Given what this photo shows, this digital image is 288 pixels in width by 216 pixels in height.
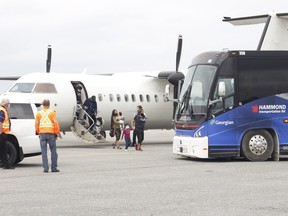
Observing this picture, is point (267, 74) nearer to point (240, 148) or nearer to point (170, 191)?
point (240, 148)

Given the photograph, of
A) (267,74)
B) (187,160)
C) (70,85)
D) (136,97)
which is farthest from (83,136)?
(267,74)

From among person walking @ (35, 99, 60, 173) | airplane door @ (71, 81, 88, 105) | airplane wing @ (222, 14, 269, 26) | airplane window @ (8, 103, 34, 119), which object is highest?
airplane wing @ (222, 14, 269, 26)

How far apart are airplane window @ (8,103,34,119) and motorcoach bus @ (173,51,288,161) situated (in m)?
4.39

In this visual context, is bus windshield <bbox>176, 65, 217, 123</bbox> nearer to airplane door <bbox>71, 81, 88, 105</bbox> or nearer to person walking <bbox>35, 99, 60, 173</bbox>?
person walking <bbox>35, 99, 60, 173</bbox>

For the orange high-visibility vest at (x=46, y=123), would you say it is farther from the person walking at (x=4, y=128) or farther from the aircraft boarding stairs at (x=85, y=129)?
the aircraft boarding stairs at (x=85, y=129)

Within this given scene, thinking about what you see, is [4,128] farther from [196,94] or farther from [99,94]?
[99,94]

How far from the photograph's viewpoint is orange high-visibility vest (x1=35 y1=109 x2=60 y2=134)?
15.6m

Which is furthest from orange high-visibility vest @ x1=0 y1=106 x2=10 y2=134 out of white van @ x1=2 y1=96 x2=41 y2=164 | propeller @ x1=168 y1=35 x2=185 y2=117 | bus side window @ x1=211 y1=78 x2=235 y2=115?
propeller @ x1=168 y1=35 x2=185 y2=117

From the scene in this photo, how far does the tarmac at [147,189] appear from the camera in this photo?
9.45 m

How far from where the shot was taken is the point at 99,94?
2914cm

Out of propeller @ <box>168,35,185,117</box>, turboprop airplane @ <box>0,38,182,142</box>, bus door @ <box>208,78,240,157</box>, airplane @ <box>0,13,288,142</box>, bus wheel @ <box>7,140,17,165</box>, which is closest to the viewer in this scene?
bus wheel @ <box>7,140,17,165</box>

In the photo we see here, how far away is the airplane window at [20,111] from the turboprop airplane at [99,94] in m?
6.27

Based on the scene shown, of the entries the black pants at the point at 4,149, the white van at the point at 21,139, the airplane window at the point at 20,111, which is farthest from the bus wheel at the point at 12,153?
the airplane window at the point at 20,111

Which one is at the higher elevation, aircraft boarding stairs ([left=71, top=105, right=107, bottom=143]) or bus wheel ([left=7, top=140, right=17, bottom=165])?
aircraft boarding stairs ([left=71, top=105, right=107, bottom=143])
